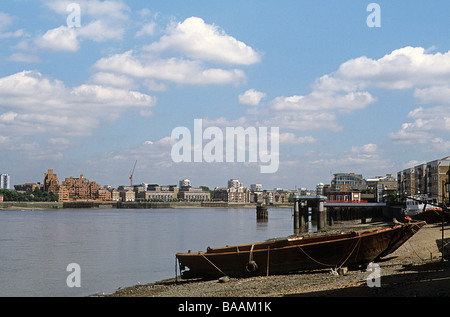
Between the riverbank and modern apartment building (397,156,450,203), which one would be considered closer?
the riverbank

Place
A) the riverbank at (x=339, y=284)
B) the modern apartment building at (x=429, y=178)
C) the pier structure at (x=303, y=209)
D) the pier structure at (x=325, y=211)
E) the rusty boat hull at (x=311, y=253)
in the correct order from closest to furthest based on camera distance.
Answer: the riverbank at (x=339, y=284) < the rusty boat hull at (x=311, y=253) < the pier structure at (x=303, y=209) < the pier structure at (x=325, y=211) < the modern apartment building at (x=429, y=178)

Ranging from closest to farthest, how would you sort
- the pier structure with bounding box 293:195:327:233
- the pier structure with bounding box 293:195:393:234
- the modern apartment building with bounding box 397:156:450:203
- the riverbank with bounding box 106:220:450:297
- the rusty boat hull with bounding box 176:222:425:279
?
1. the riverbank with bounding box 106:220:450:297
2. the rusty boat hull with bounding box 176:222:425:279
3. the pier structure with bounding box 293:195:327:233
4. the pier structure with bounding box 293:195:393:234
5. the modern apartment building with bounding box 397:156:450:203

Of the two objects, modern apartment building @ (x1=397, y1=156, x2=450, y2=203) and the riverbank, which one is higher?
modern apartment building @ (x1=397, y1=156, x2=450, y2=203)

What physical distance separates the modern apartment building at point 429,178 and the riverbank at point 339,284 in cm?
6613

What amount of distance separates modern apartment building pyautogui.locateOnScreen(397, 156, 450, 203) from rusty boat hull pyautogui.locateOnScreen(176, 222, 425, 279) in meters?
65.1

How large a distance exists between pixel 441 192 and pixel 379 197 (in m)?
49.2

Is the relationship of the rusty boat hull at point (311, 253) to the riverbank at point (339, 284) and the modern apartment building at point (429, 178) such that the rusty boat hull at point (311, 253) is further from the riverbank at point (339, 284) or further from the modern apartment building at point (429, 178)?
the modern apartment building at point (429, 178)

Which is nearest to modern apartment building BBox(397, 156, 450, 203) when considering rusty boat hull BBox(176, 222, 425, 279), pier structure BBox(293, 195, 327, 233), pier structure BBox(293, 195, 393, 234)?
pier structure BBox(293, 195, 393, 234)

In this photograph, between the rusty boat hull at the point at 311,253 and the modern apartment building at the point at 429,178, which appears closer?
the rusty boat hull at the point at 311,253

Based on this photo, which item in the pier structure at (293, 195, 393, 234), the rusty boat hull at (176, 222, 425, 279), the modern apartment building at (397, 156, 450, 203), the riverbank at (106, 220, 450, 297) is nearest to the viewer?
the riverbank at (106, 220, 450, 297)

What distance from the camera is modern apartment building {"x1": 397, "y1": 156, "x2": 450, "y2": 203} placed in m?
99.2

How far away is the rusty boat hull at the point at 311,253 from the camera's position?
83.4ft

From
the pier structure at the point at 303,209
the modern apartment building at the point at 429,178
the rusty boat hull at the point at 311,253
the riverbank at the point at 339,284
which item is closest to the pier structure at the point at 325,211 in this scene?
the pier structure at the point at 303,209

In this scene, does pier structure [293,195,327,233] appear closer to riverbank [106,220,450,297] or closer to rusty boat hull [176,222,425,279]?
riverbank [106,220,450,297]
